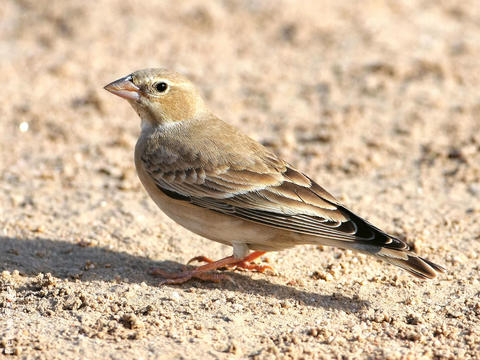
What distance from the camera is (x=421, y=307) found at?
6.23 meters

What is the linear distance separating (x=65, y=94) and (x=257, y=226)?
6.11 metres

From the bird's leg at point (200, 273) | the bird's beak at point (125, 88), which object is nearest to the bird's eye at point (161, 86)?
the bird's beak at point (125, 88)

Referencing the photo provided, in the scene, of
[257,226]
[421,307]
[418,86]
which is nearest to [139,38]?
[418,86]

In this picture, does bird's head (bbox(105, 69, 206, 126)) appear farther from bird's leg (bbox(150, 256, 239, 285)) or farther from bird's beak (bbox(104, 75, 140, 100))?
bird's leg (bbox(150, 256, 239, 285))

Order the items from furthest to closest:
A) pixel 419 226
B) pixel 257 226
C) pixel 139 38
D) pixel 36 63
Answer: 1. pixel 139 38
2. pixel 36 63
3. pixel 419 226
4. pixel 257 226

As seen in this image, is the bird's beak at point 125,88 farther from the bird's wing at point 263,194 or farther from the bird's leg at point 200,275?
the bird's leg at point 200,275

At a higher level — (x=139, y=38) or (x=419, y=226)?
(x=139, y=38)

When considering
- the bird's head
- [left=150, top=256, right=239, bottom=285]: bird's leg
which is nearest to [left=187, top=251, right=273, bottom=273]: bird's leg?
[left=150, top=256, right=239, bottom=285]: bird's leg

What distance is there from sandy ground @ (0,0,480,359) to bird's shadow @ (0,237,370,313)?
0.03m

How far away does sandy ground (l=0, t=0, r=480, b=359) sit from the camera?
18.8ft

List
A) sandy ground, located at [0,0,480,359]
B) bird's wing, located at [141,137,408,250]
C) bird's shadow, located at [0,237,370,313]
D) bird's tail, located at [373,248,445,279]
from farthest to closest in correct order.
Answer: bird's shadow, located at [0,237,370,313] → bird's wing, located at [141,137,408,250] → bird's tail, located at [373,248,445,279] → sandy ground, located at [0,0,480,359]

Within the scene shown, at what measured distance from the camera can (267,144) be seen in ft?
33.6

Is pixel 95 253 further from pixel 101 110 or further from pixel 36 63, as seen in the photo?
pixel 36 63

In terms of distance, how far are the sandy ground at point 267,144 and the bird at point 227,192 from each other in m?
0.44
